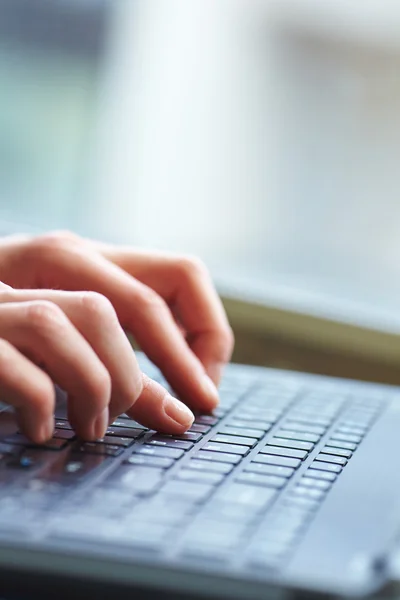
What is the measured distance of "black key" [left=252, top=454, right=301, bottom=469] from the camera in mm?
513

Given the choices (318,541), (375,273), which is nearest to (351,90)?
(375,273)

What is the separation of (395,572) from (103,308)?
248 mm

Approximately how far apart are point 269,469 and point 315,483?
3 centimetres

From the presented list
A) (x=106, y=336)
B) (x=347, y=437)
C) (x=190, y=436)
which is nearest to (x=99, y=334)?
(x=106, y=336)

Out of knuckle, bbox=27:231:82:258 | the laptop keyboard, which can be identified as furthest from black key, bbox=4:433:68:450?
knuckle, bbox=27:231:82:258

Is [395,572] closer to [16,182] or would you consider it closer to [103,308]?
[103,308]

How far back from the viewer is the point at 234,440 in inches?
22.5

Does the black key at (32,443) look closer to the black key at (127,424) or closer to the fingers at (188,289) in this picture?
the black key at (127,424)

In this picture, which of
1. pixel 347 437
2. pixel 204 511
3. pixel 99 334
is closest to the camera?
pixel 204 511

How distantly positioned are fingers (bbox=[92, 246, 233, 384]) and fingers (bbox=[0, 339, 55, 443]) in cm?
29

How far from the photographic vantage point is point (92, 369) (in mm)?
494

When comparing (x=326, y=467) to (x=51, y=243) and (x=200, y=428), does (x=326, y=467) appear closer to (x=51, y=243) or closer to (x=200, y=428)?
(x=200, y=428)

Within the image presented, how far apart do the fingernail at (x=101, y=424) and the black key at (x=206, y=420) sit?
0.11 meters

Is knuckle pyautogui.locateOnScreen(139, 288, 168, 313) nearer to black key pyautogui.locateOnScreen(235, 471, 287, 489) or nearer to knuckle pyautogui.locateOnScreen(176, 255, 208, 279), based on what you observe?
knuckle pyautogui.locateOnScreen(176, 255, 208, 279)
